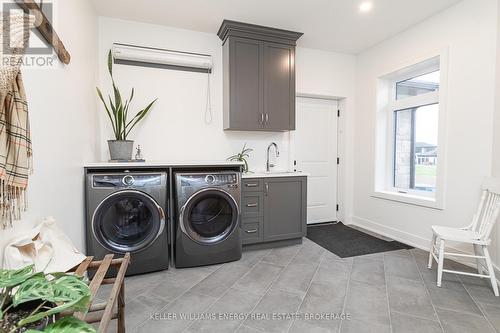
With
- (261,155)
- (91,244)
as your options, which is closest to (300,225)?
(261,155)

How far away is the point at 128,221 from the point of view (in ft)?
7.58

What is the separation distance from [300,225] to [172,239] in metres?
1.46

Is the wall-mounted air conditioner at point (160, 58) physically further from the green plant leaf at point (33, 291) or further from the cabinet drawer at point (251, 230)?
the green plant leaf at point (33, 291)

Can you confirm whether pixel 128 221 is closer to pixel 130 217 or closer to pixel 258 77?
pixel 130 217

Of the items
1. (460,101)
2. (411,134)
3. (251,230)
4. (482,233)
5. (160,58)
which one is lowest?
(251,230)

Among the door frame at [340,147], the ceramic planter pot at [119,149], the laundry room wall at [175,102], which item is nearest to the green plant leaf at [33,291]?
the ceramic planter pot at [119,149]

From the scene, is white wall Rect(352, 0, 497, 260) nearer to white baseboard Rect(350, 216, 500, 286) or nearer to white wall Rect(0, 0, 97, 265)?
white baseboard Rect(350, 216, 500, 286)

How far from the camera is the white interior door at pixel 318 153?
3869mm

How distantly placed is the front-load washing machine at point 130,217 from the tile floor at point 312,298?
0.22 metres

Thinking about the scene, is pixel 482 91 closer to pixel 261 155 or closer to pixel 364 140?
pixel 364 140

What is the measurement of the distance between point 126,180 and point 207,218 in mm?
814

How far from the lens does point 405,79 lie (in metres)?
3.45

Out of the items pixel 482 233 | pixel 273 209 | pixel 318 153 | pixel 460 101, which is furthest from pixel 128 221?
pixel 460 101

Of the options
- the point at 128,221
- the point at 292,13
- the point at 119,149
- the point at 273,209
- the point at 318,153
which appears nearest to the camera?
the point at 128,221
